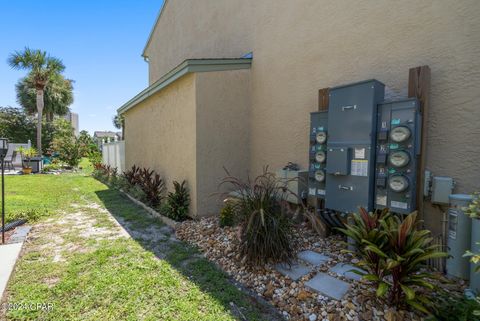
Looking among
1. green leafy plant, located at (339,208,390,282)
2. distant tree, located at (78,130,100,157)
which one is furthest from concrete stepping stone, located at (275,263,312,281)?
distant tree, located at (78,130,100,157)

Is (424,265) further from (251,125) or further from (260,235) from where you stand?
(251,125)

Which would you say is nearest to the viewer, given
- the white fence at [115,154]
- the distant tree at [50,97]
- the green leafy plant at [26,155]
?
the white fence at [115,154]

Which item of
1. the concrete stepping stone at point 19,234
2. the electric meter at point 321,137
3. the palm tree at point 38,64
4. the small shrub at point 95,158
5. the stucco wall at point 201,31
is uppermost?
the palm tree at point 38,64

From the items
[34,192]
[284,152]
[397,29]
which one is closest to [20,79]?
[34,192]

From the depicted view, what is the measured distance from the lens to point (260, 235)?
319cm

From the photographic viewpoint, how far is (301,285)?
111 inches

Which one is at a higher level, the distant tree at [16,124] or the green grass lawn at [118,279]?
the distant tree at [16,124]

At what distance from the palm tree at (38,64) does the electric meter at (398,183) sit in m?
21.6

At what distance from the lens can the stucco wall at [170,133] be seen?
5.44 meters

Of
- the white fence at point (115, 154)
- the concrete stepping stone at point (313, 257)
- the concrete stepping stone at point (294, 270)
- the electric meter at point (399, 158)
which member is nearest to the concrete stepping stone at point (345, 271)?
the concrete stepping stone at point (313, 257)

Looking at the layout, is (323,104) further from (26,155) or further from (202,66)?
(26,155)

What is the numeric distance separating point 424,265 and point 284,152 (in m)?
2.90

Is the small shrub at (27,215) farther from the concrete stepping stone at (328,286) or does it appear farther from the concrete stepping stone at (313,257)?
the concrete stepping stone at (328,286)

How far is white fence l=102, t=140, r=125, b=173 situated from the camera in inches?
476
